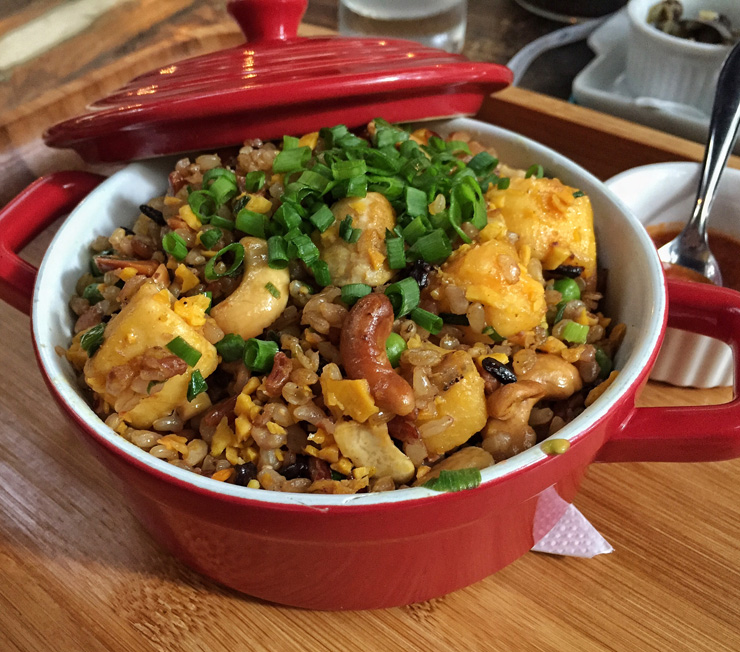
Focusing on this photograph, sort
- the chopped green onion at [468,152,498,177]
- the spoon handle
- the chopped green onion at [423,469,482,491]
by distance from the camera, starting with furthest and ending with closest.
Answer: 1. the spoon handle
2. the chopped green onion at [468,152,498,177]
3. the chopped green onion at [423,469,482,491]

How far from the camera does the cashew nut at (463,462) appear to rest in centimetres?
118

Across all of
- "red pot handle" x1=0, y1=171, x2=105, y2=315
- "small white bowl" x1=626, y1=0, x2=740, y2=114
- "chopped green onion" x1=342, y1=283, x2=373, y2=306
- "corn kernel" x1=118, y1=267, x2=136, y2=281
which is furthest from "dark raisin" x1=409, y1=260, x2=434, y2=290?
"small white bowl" x1=626, y1=0, x2=740, y2=114

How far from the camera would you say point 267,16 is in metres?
1.78

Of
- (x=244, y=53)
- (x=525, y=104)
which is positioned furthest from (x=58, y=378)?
(x=525, y=104)

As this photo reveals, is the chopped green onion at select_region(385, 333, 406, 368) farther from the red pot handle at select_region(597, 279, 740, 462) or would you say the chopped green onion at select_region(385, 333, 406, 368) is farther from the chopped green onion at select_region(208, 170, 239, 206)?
the chopped green onion at select_region(208, 170, 239, 206)

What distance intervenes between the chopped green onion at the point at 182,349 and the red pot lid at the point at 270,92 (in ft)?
1.91

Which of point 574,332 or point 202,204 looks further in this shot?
→ point 202,204

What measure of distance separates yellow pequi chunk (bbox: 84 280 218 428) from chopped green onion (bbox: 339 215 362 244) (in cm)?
38

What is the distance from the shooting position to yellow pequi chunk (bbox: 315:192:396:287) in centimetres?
141

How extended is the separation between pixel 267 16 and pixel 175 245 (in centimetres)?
75

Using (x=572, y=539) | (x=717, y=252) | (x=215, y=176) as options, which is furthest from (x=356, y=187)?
(x=717, y=252)

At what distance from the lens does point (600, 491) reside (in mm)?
1638

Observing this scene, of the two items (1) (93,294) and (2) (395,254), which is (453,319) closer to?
(2) (395,254)

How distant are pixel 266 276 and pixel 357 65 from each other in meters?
0.62
